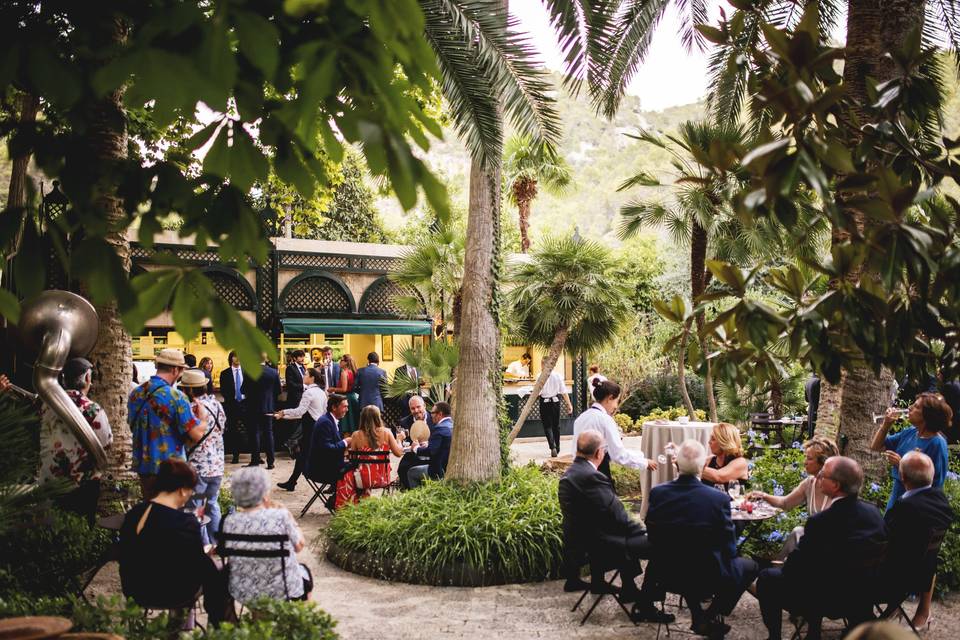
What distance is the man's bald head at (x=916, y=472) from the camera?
5324 mm

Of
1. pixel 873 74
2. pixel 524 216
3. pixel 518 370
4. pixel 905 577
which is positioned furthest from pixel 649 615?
pixel 524 216

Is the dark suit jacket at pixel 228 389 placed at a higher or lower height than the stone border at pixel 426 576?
higher

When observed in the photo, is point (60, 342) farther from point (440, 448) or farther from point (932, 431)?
point (932, 431)

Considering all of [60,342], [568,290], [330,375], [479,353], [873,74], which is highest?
[873,74]

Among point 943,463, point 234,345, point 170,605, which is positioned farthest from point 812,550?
point 234,345

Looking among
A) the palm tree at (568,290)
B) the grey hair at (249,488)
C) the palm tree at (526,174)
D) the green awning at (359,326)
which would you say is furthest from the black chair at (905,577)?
the palm tree at (526,174)

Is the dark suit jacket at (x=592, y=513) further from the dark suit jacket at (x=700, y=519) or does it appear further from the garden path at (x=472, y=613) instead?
the dark suit jacket at (x=700, y=519)

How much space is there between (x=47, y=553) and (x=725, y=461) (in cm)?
560

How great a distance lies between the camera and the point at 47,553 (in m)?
6.09

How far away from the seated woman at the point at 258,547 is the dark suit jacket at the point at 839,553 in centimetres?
306

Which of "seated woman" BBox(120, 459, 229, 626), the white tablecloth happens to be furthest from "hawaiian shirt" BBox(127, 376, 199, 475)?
the white tablecloth

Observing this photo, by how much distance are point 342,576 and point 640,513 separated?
12.7ft

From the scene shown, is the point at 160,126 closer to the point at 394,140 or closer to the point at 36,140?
the point at 394,140

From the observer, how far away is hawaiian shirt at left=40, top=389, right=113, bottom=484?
681 centimetres
